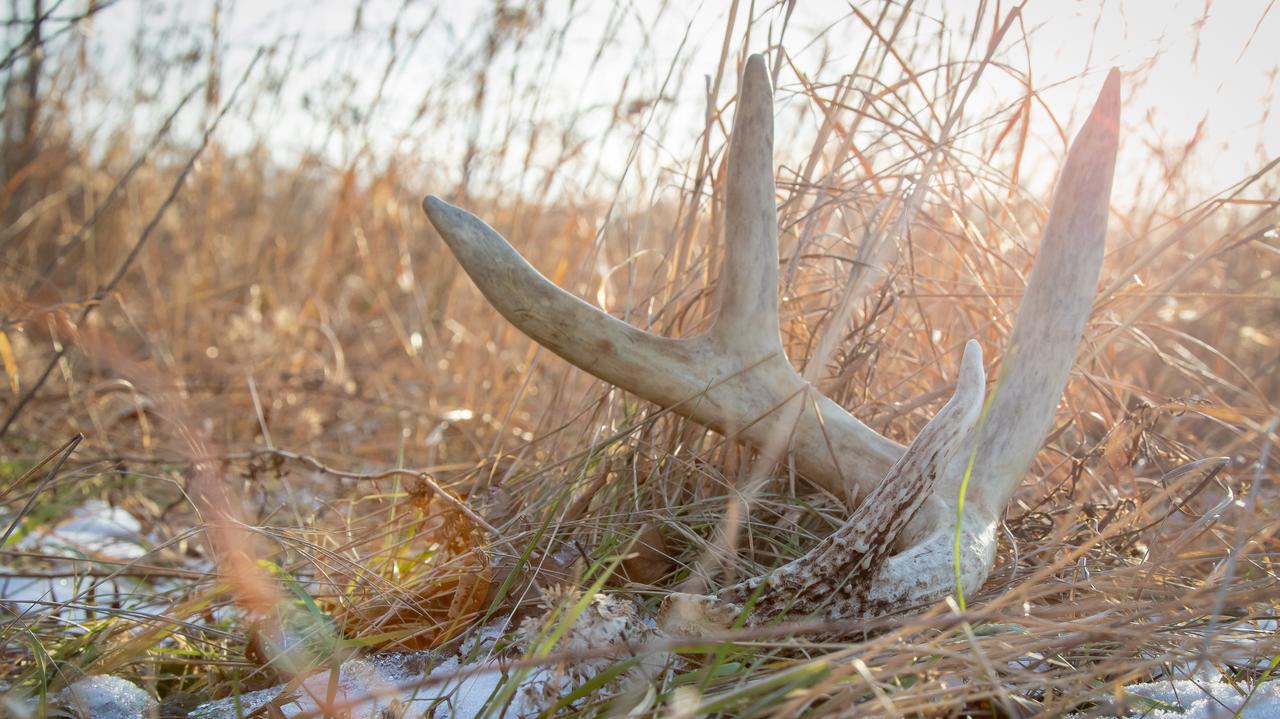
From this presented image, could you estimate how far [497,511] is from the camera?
1.58 metres

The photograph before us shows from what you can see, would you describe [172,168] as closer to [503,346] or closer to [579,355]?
[503,346]

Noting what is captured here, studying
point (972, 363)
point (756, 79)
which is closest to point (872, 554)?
point (972, 363)

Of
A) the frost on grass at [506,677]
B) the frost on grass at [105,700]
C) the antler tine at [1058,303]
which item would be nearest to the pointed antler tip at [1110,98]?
the antler tine at [1058,303]

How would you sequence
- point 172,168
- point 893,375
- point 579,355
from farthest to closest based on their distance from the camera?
point 172,168 < point 893,375 < point 579,355

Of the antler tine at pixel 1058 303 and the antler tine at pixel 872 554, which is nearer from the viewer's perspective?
the antler tine at pixel 872 554

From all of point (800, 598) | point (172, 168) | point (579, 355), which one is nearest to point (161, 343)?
point (172, 168)

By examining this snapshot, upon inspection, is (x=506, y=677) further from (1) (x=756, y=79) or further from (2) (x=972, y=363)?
(1) (x=756, y=79)

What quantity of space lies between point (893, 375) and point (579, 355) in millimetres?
→ 782

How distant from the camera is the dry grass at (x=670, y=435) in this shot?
110 cm

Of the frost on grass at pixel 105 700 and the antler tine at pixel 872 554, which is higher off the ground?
the antler tine at pixel 872 554

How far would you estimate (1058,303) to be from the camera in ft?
4.49

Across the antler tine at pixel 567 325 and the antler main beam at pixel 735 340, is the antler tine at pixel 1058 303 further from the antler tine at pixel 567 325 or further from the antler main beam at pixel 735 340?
the antler tine at pixel 567 325

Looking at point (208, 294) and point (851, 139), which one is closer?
point (851, 139)

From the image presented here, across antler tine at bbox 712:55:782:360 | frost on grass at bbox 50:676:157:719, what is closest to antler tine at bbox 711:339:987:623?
antler tine at bbox 712:55:782:360
